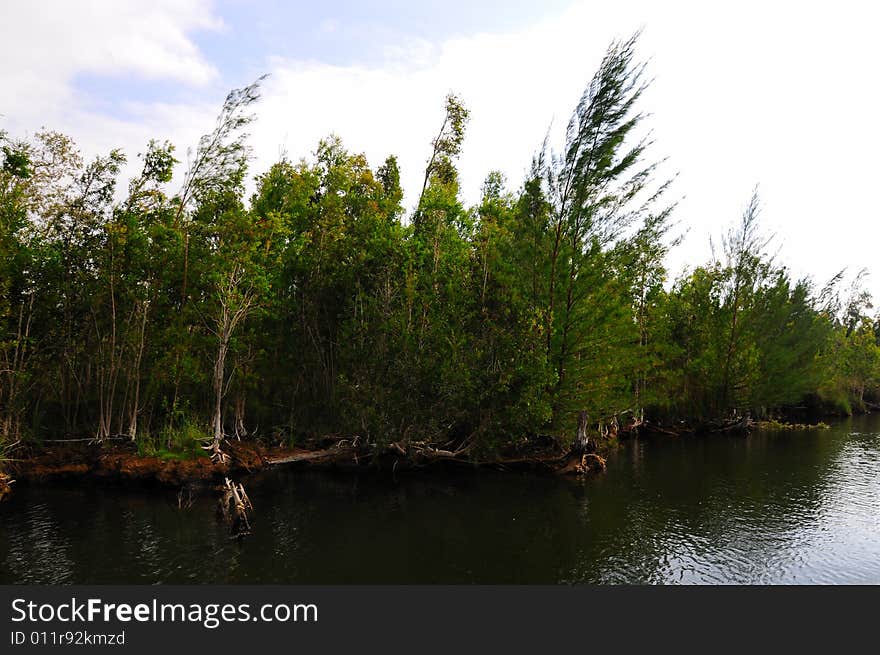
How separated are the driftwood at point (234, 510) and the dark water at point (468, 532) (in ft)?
1.39

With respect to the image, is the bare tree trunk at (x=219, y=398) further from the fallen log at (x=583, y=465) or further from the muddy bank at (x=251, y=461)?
the fallen log at (x=583, y=465)

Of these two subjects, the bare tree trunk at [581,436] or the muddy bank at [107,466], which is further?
the bare tree trunk at [581,436]

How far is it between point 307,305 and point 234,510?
541 inches

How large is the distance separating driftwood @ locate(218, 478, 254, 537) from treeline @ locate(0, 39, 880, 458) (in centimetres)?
746

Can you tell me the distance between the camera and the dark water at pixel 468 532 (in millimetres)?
12789

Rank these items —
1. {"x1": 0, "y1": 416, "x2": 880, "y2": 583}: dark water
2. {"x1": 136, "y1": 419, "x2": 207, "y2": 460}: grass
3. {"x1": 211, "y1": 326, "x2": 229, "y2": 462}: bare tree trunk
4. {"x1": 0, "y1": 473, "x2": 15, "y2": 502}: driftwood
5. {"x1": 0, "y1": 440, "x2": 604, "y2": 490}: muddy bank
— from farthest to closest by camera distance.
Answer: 1. {"x1": 211, "y1": 326, "x2": 229, "y2": 462}: bare tree trunk
2. {"x1": 136, "y1": 419, "x2": 207, "y2": 460}: grass
3. {"x1": 0, "y1": 440, "x2": 604, "y2": 490}: muddy bank
4. {"x1": 0, "y1": 473, "x2": 15, "y2": 502}: driftwood
5. {"x1": 0, "y1": 416, "x2": 880, "y2": 583}: dark water

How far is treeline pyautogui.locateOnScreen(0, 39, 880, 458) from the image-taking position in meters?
22.0

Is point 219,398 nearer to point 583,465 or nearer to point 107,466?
point 107,466

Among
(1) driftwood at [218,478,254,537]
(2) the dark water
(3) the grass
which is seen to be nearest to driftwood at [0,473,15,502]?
(2) the dark water

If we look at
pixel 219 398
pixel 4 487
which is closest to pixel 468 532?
pixel 219 398

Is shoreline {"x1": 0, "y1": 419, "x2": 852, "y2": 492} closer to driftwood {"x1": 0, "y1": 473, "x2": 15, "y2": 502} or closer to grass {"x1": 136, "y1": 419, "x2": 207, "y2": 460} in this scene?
driftwood {"x1": 0, "y1": 473, "x2": 15, "y2": 502}

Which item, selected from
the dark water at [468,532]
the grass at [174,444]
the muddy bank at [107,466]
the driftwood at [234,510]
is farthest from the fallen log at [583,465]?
the grass at [174,444]

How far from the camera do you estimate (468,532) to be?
16.0 m

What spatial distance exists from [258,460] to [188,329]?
6633mm
